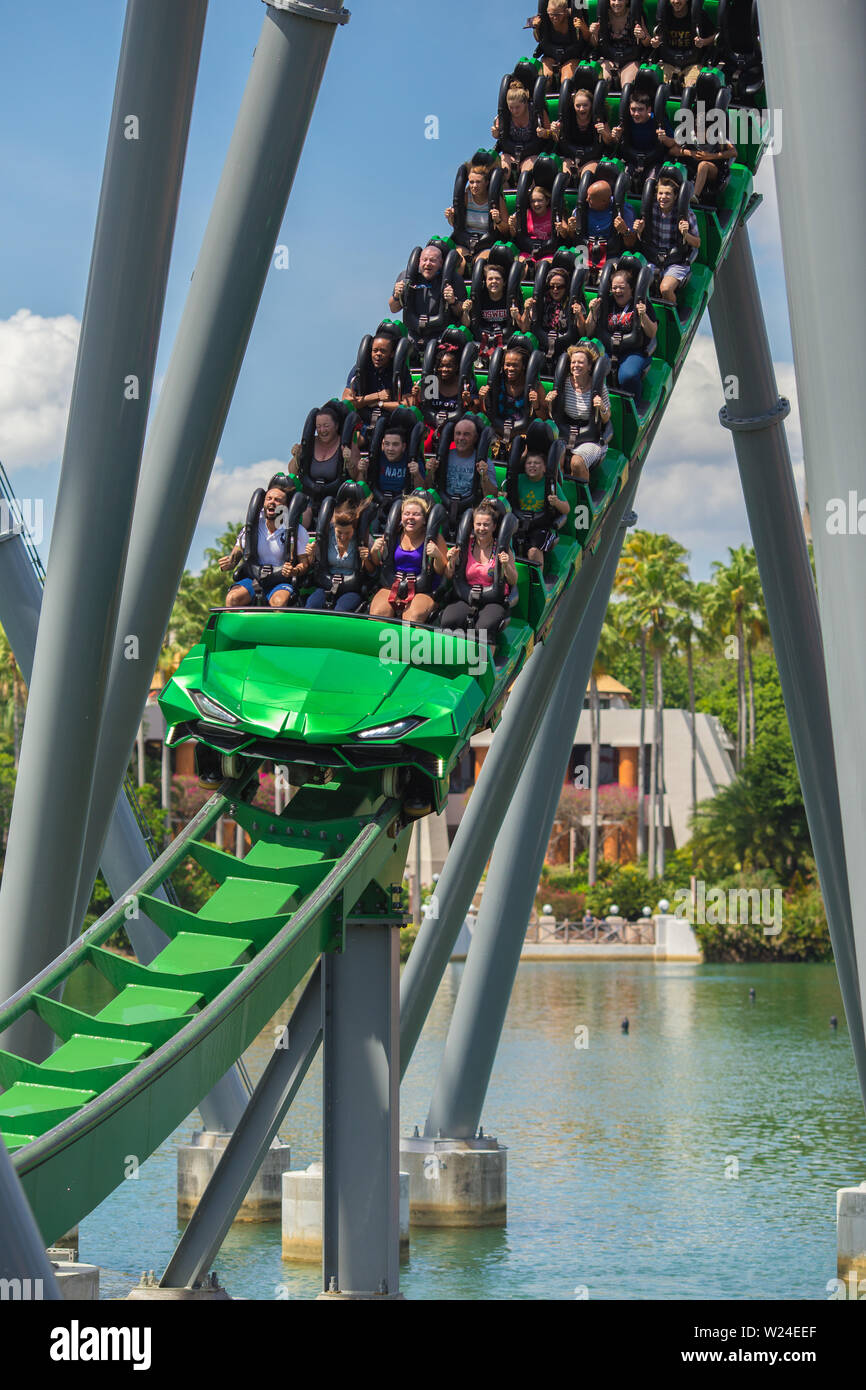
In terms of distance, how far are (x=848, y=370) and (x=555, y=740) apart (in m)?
11.6

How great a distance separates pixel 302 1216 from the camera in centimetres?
1369

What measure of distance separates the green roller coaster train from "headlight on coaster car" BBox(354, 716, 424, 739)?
0.03 ft

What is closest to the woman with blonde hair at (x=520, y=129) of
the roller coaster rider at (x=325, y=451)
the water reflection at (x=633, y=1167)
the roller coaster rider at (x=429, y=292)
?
the roller coaster rider at (x=429, y=292)

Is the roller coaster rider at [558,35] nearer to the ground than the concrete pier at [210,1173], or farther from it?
farther from it

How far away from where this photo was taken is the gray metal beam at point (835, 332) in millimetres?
3646

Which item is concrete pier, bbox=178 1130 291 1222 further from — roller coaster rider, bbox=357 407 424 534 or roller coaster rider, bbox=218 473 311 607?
roller coaster rider, bbox=357 407 424 534

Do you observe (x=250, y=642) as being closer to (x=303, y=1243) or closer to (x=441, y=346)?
(x=441, y=346)

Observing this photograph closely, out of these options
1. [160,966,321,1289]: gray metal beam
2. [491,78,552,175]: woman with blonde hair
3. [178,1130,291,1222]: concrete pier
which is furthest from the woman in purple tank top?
[178,1130,291,1222]: concrete pier

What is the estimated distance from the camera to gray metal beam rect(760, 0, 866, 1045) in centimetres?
365

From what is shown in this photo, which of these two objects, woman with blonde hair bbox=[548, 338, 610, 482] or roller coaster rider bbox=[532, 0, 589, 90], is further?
roller coaster rider bbox=[532, 0, 589, 90]

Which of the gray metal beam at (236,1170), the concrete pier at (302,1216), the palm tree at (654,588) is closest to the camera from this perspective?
the gray metal beam at (236,1170)

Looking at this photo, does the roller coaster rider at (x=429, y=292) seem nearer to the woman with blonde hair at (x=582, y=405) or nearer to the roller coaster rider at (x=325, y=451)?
the woman with blonde hair at (x=582, y=405)

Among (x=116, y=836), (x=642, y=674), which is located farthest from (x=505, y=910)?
(x=642, y=674)

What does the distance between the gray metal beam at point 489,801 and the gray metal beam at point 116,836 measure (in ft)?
5.55
